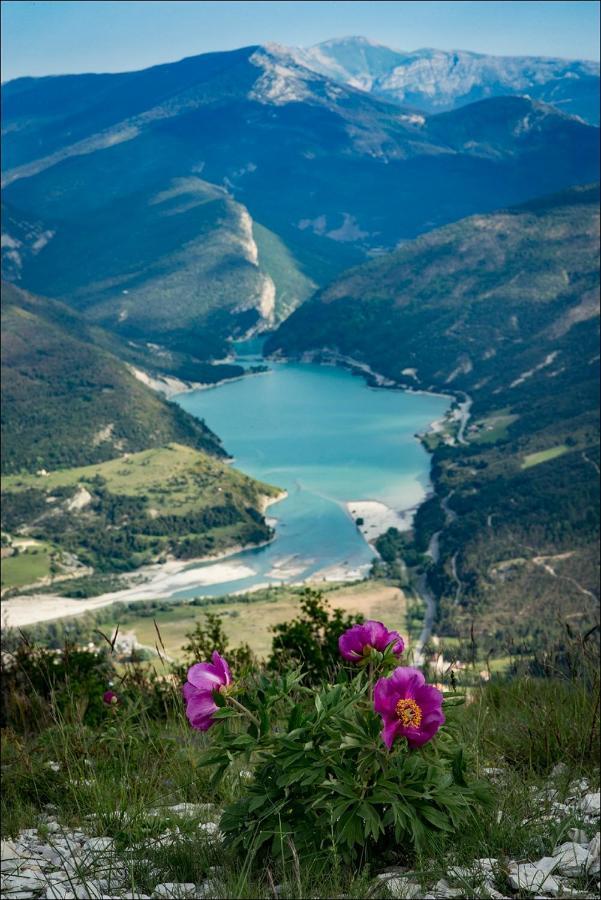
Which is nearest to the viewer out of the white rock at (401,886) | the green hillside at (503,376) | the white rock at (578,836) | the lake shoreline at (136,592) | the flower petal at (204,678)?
the white rock at (401,886)

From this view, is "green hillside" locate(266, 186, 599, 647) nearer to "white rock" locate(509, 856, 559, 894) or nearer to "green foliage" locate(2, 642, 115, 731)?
"green foliage" locate(2, 642, 115, 731)

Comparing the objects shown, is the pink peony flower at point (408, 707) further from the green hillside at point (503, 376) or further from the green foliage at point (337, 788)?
the green hillside at point (503, 376)

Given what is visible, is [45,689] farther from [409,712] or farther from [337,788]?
[409,712]

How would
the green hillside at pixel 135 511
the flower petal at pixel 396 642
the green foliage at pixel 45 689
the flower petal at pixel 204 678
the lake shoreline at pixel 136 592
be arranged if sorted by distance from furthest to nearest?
the green hillside at pixel 135 511
the lake shoreline at pixel 136 592
the green foliage at pixel 45 689
the flower petal at pixel 396 642
the flower petal at pixel 204 678

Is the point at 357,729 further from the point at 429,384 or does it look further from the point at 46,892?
the point at 429,384

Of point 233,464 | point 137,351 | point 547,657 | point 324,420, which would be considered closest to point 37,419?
point 233,464

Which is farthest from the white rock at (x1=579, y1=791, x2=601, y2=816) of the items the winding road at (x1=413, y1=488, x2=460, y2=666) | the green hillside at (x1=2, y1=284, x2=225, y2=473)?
the green hillside at (x1=2, y1=284, x2=225, y2=473)

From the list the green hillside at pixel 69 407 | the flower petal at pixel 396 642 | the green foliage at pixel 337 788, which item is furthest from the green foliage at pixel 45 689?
the green hillside at pixel 69 407
